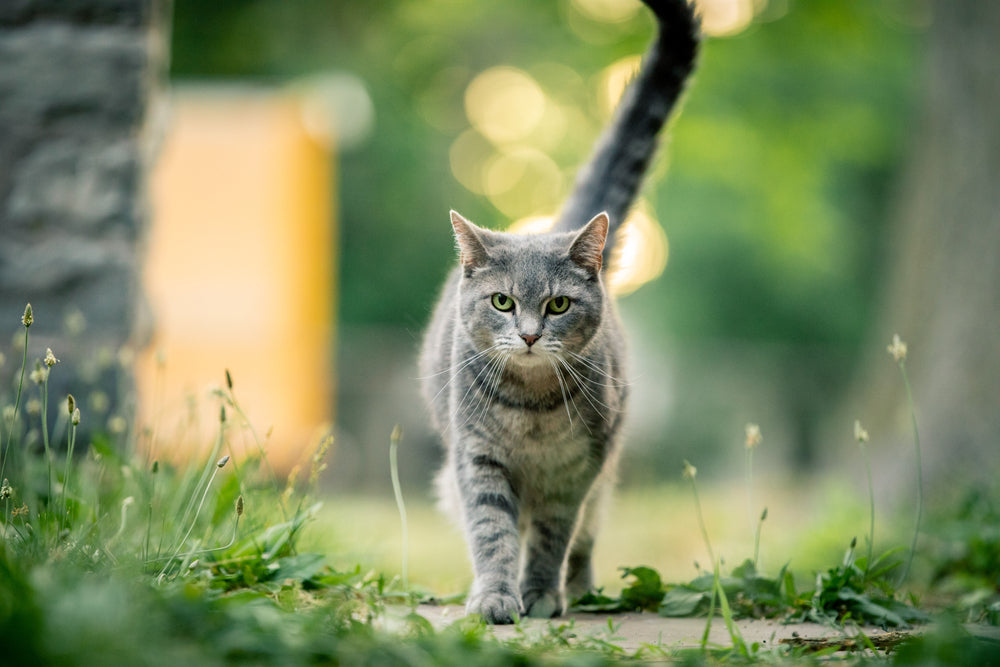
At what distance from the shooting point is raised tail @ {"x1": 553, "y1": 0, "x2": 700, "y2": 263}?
2867 mm

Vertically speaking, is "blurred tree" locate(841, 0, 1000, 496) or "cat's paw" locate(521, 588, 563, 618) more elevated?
"blurred tree" locate(841, 0, 1000, 496)

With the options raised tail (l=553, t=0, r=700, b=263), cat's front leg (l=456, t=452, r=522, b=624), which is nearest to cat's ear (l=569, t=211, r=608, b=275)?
raised tail (l=553, t=0, r=700, b=263)

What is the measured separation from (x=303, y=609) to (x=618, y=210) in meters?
1.85

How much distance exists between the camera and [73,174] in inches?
132

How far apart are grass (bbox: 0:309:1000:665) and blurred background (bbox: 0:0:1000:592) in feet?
0.97

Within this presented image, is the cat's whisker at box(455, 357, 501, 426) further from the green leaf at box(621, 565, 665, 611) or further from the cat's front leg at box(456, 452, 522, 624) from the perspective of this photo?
the green leaf at box(621, 565, 665, 611)

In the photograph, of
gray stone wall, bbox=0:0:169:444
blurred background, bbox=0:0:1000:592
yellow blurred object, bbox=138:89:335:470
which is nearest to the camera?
gray stone wall, bbox=0:0:169:444

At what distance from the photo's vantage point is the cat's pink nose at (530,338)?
7.93ft

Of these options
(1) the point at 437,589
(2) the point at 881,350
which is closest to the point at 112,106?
(1) the point at 437,589

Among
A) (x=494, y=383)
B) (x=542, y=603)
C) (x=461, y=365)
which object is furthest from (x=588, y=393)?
(x=542, y=603)

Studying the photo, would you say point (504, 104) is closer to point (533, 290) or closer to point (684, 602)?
point (533, 290)

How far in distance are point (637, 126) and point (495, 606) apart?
1728 mm

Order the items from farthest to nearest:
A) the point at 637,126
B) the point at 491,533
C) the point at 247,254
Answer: the point at 247,254
the point at 637,126
the point at 491,533

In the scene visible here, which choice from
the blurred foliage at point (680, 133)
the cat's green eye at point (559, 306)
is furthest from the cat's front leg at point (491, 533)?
the blurred foliage at point (680, 133)
